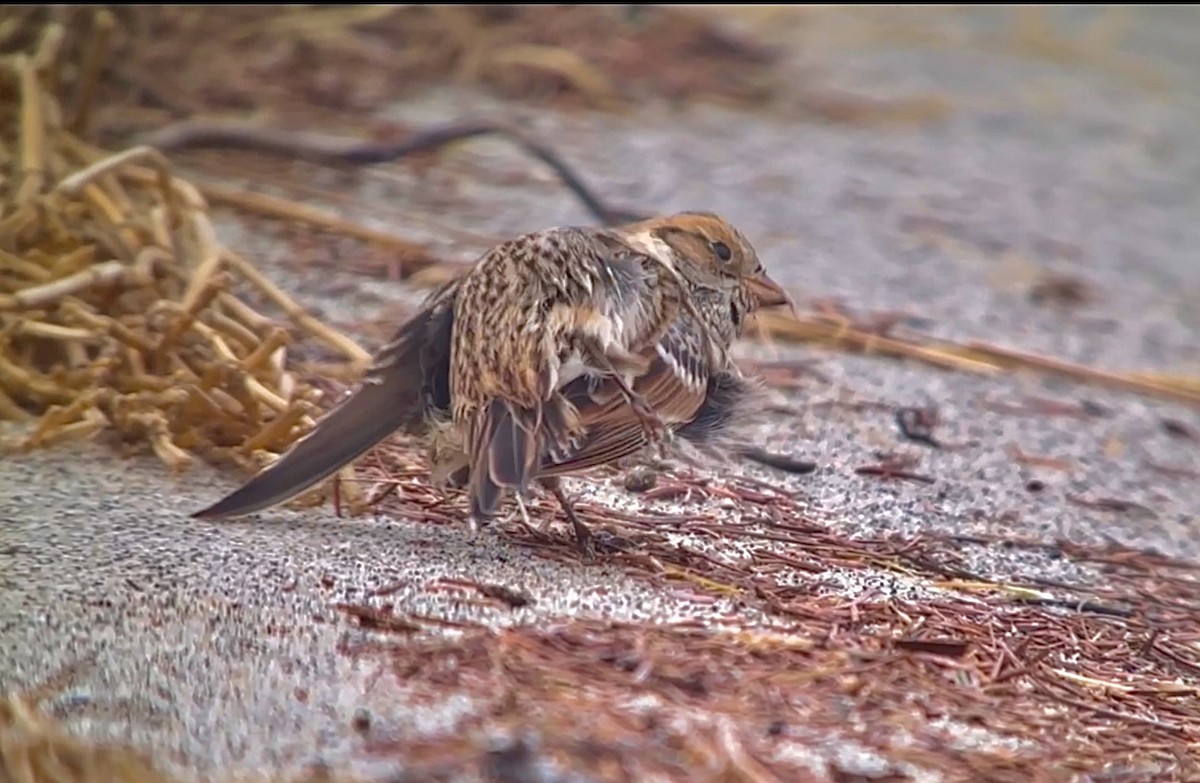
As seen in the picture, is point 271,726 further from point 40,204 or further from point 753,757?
point 40,204

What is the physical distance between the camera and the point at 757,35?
862cm

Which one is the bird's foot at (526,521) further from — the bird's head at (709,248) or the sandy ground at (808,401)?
the bird's head at (709,248)

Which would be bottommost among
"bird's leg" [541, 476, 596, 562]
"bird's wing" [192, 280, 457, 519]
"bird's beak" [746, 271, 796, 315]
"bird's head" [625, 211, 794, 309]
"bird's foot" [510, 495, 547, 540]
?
"bird's foot" [510, 495, 547, 540]

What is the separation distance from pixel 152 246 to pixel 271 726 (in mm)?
2150

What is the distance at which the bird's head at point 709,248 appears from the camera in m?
3.96

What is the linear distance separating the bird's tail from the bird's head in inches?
33.6

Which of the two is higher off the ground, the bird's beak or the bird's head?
the bird's head

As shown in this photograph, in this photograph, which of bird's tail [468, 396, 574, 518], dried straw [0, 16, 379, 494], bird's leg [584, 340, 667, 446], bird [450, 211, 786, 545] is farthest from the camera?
dried straw [0, 16, 379, 494]

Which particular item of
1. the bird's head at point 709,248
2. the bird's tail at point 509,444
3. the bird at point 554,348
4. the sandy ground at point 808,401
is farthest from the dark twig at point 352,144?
the bird's tail at point 509,444

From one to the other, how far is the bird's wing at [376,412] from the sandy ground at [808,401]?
0.24 ft

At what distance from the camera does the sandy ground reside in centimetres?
254

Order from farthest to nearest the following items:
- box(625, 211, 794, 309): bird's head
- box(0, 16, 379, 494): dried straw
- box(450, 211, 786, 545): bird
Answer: box(625, 211, 794, 309): bird's head → box(0, 16, 379, 494): dried straw → box(450, 211, 786, 545): bird

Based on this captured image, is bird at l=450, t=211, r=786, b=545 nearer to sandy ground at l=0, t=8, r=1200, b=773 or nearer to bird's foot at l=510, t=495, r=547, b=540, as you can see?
bird's foot at l=510, t=495, r=547, b=540

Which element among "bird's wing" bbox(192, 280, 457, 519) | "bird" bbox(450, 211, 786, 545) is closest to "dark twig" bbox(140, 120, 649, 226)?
"bird" bbox(450, 211, 786, 545)
